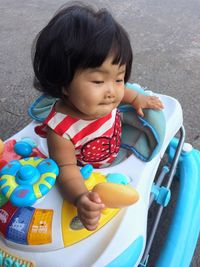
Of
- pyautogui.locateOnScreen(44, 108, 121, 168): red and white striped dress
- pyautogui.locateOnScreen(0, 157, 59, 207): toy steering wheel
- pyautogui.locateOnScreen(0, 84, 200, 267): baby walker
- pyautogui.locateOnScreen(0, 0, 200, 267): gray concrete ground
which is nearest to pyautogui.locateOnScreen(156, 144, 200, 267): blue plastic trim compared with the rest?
pyautogui.locateOnScreen(0, 84, 200, 267): baby walker

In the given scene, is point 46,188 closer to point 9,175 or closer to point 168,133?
point 9,175

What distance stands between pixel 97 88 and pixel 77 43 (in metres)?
0.09

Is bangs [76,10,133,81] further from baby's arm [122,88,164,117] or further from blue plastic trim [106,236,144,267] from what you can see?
blue plastic trim [106,236,144,267]

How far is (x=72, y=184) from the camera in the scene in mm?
771

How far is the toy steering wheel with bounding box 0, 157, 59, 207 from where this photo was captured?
28.4 inches

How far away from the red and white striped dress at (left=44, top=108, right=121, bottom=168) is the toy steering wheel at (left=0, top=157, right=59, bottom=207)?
0.32 feet

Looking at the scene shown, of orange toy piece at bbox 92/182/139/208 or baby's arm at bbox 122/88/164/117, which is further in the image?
baby's arm at bbox 122/88/164/117

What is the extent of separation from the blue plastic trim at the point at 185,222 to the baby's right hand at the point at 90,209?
0.33 metres

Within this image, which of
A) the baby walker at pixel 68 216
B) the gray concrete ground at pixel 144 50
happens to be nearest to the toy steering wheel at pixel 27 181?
the baby walker at pixel 68 216

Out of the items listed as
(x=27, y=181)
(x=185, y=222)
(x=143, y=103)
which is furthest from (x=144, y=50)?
(x=27, y=181)

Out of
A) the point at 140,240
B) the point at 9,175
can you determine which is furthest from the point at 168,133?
the point at 9,175

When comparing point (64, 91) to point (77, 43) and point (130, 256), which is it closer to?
point (77, 43)

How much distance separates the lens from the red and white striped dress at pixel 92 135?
2.73ft

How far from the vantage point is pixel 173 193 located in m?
1.22
